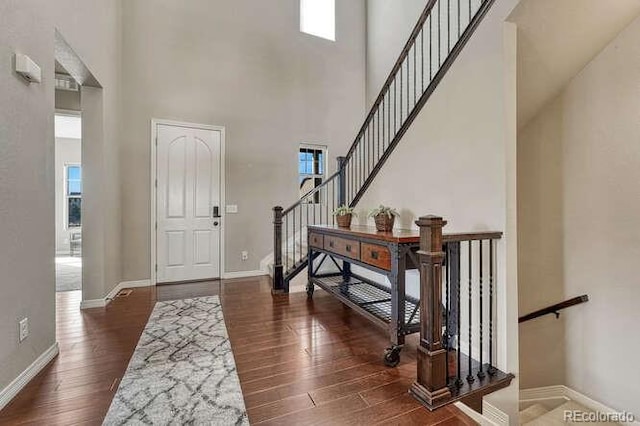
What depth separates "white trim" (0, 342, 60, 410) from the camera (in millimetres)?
1717

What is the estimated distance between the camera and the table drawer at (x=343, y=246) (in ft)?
8.96

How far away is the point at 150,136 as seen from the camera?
14.3ft

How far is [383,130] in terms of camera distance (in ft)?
12.1

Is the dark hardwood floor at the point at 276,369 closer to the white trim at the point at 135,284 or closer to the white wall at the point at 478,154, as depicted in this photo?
the white trim at the point at 135,284

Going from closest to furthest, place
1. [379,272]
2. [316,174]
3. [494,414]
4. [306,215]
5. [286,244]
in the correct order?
1. [494,414]
2. [379,272]
3. [286,244]
4. [306,215]
5. [316,174]

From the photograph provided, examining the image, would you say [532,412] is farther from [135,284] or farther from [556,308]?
[135,284]

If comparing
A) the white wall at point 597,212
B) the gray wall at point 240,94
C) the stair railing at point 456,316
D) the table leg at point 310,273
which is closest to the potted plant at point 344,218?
the table leg at point 310,273

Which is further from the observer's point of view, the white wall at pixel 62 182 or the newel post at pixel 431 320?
the white wall at pixel 62 182

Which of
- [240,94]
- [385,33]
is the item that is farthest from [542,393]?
[385,33]

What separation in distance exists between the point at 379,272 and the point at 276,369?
1050 millimetres

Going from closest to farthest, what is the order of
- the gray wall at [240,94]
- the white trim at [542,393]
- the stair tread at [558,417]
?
1. the stair tread at [558,417]
2. the white trim at [542,393]
3. the gray wall at [240,94]

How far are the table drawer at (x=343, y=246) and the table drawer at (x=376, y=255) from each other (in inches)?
4.6

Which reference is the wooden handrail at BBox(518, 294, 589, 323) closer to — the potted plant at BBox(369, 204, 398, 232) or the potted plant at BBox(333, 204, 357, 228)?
the potted plant at BBox(369, 204, 398, 232)

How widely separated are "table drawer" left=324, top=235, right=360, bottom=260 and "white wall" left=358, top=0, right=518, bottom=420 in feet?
2.04
